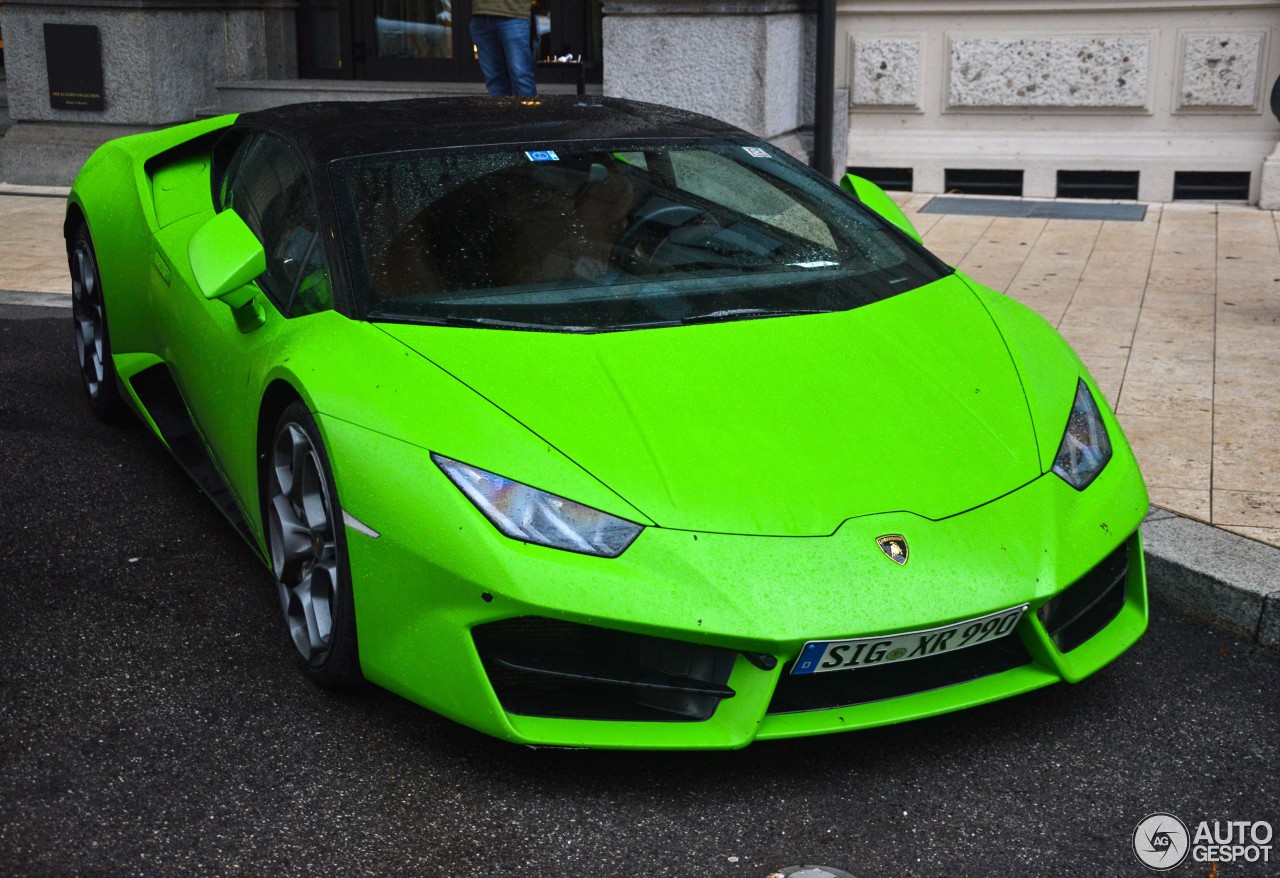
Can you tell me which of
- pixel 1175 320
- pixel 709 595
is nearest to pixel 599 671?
pixel 709 595

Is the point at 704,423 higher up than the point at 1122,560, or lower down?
higher up

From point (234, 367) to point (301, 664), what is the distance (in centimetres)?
79

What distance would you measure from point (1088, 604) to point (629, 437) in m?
1.01

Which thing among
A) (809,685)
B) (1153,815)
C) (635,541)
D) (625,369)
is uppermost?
(625,369)

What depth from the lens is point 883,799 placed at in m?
2.83

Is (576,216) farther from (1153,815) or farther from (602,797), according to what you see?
(1153,815)

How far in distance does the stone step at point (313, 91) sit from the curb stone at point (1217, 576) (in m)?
7.61

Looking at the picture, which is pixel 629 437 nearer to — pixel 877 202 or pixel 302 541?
pixel 302 541

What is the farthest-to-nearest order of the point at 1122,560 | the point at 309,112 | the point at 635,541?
the point at 309,112 → the point at 1122,560 → the point at 635,541

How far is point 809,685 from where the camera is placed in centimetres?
283

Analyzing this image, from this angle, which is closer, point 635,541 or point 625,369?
point 635,541

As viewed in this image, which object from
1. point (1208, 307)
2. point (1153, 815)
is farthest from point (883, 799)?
point (1208, 307)

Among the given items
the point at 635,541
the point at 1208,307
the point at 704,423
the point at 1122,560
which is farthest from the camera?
the point at 1208,307

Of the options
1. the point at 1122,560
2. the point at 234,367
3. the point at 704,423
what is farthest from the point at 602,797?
the point at 234,367
